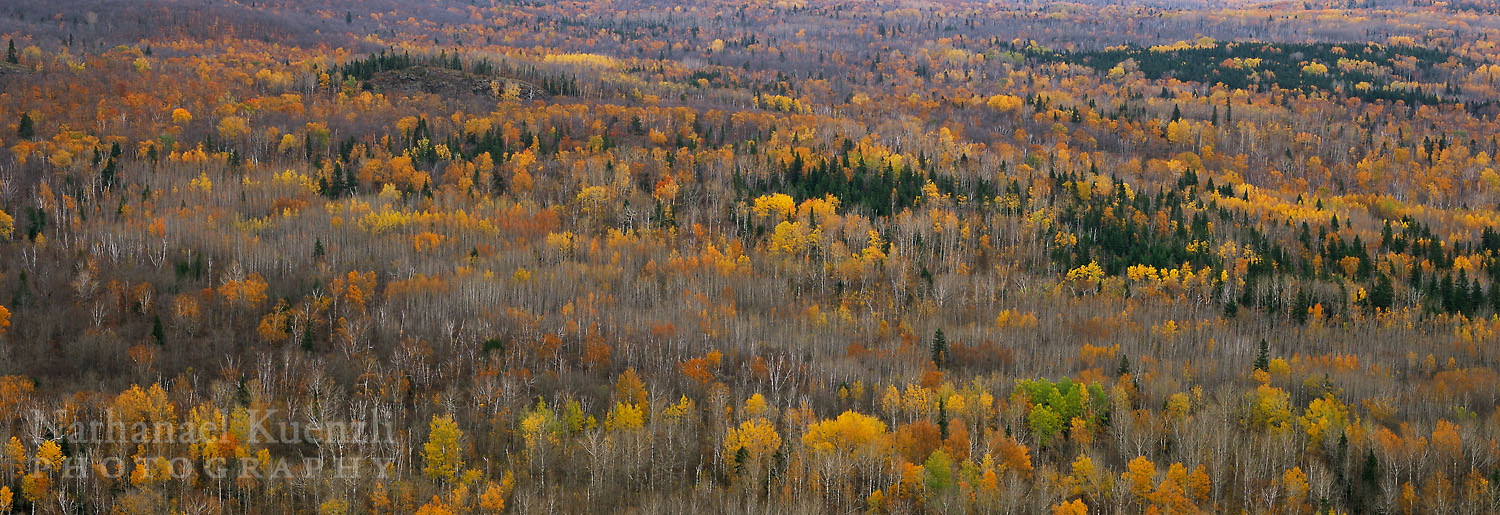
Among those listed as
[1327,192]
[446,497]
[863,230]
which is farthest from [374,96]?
[1327,192]

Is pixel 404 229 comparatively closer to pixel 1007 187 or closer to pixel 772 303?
pixel 772 303

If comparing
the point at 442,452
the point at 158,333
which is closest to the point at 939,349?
the point at 442,452

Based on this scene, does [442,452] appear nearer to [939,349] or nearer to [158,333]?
[158,333]

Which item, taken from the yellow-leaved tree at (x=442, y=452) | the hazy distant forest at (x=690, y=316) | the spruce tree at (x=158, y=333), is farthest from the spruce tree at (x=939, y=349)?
the spruce tree at (x=158, y=333)

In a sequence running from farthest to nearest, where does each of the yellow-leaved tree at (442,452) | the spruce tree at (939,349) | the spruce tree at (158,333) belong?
1. the spruce tree at (939,349)
2. the spruce tree at (158,333)
3. the yellow-leaved tree at (442,452)

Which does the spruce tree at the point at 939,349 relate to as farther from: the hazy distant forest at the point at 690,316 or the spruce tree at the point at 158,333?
the spruce tree at the point at 158,333

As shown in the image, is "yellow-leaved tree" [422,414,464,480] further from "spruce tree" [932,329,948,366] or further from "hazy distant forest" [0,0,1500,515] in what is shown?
"spruce tree" [932,329,948,366]
